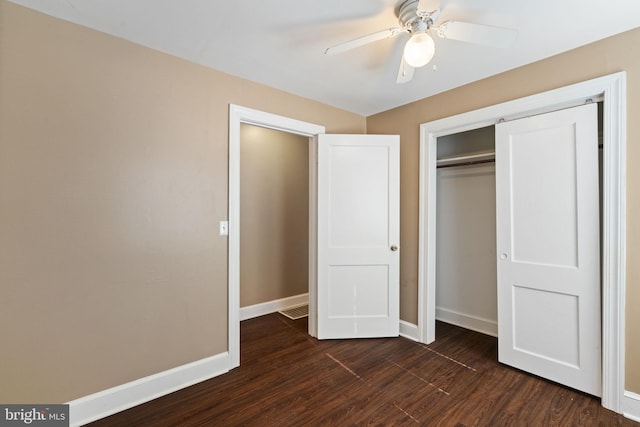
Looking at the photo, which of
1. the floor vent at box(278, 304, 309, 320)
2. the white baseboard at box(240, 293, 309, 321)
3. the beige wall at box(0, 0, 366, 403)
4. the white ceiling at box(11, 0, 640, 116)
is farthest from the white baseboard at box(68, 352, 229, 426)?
the white ceiling at box(11, 0, 640, 116)

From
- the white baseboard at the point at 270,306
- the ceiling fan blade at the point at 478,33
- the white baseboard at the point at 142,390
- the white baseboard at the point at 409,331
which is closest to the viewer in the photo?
the ceiling fan blade at the point at 478,33

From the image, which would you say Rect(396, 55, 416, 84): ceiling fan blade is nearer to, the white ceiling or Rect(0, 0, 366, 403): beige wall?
the white ceiling

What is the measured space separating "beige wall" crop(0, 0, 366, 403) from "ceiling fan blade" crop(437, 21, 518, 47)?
64.2 inches

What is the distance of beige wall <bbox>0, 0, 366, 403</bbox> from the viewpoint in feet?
5.03

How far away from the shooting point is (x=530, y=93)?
2141 mm

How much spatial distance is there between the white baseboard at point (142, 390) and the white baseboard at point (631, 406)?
2714 mm

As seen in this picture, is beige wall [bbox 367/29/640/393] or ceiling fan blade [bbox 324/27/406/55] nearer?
ceiling fan blade [bbox 324/27/406/55]

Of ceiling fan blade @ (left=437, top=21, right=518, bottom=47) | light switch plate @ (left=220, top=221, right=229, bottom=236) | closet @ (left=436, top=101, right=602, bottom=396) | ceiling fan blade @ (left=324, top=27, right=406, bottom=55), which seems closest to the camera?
ceiling fan blade @ (left=437, top=21, right=518, bottom=47)

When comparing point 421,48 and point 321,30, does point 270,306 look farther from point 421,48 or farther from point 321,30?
point 421,48

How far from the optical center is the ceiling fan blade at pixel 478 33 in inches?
54.6

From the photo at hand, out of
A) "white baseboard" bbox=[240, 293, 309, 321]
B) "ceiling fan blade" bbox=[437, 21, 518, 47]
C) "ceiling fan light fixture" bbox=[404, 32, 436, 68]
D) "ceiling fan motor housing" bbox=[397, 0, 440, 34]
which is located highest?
"ceiling fan motor housing" bbox=[397, 0, 440, 34]

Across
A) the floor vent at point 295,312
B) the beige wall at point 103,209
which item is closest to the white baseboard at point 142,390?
the beige wall at point 103,209

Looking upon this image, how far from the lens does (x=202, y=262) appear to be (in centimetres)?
217

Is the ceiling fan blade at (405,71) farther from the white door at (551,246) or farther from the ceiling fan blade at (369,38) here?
the white door at (551,246)
